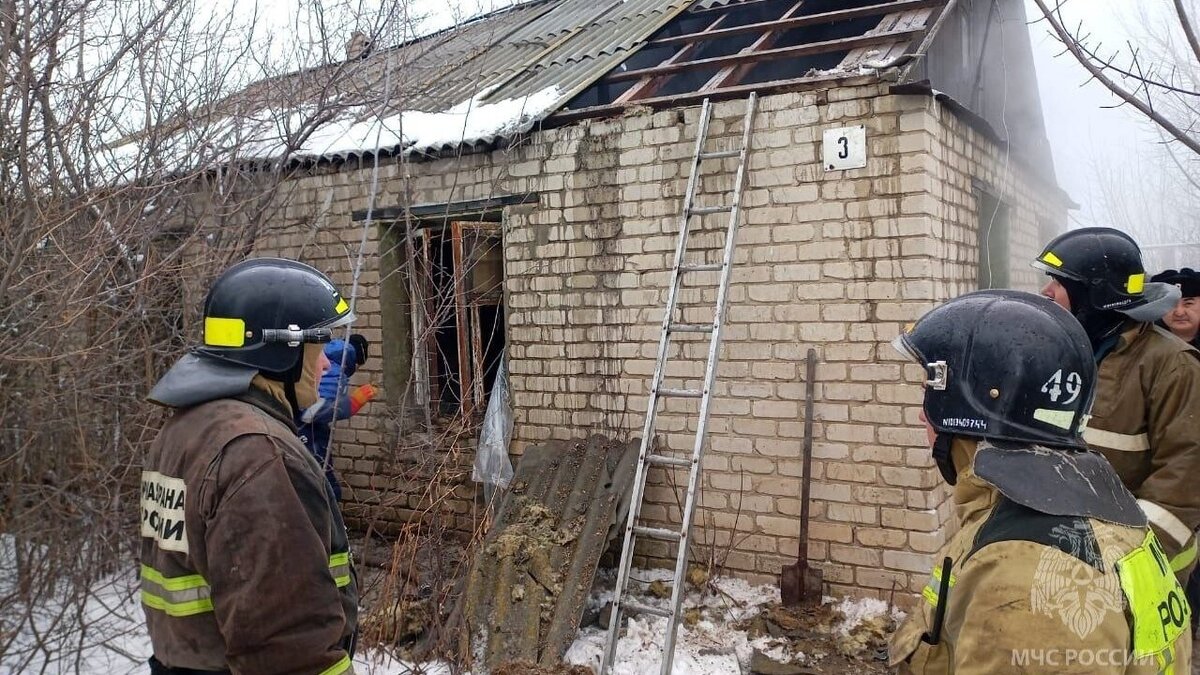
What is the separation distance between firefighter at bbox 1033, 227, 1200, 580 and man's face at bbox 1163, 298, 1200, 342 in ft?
3.73

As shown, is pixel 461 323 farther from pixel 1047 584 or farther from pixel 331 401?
pixel 1047 584

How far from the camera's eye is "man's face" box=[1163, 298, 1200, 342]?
12.1ft

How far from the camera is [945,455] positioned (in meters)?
1.54

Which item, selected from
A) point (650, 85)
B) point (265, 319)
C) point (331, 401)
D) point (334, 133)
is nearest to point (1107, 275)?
point (265, 319)

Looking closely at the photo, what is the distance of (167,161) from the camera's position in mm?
4598

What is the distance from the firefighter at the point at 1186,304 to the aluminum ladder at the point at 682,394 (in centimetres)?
213

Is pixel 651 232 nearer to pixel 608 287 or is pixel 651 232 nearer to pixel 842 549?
pixel 608 287

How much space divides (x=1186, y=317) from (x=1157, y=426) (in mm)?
1453

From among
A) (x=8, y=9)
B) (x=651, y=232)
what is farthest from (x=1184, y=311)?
(x=8, y=9)

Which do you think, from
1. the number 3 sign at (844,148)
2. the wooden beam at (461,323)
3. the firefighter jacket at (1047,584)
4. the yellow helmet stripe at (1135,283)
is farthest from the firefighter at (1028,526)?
the wooden beam at (461,323)

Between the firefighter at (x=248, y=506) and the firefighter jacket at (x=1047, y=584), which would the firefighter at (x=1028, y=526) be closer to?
the firefighter jacket at (x=1047, y=584)

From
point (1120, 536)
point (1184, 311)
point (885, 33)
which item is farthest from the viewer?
point (885, 33)

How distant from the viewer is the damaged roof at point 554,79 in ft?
15.9

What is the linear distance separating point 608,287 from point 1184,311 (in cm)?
315
